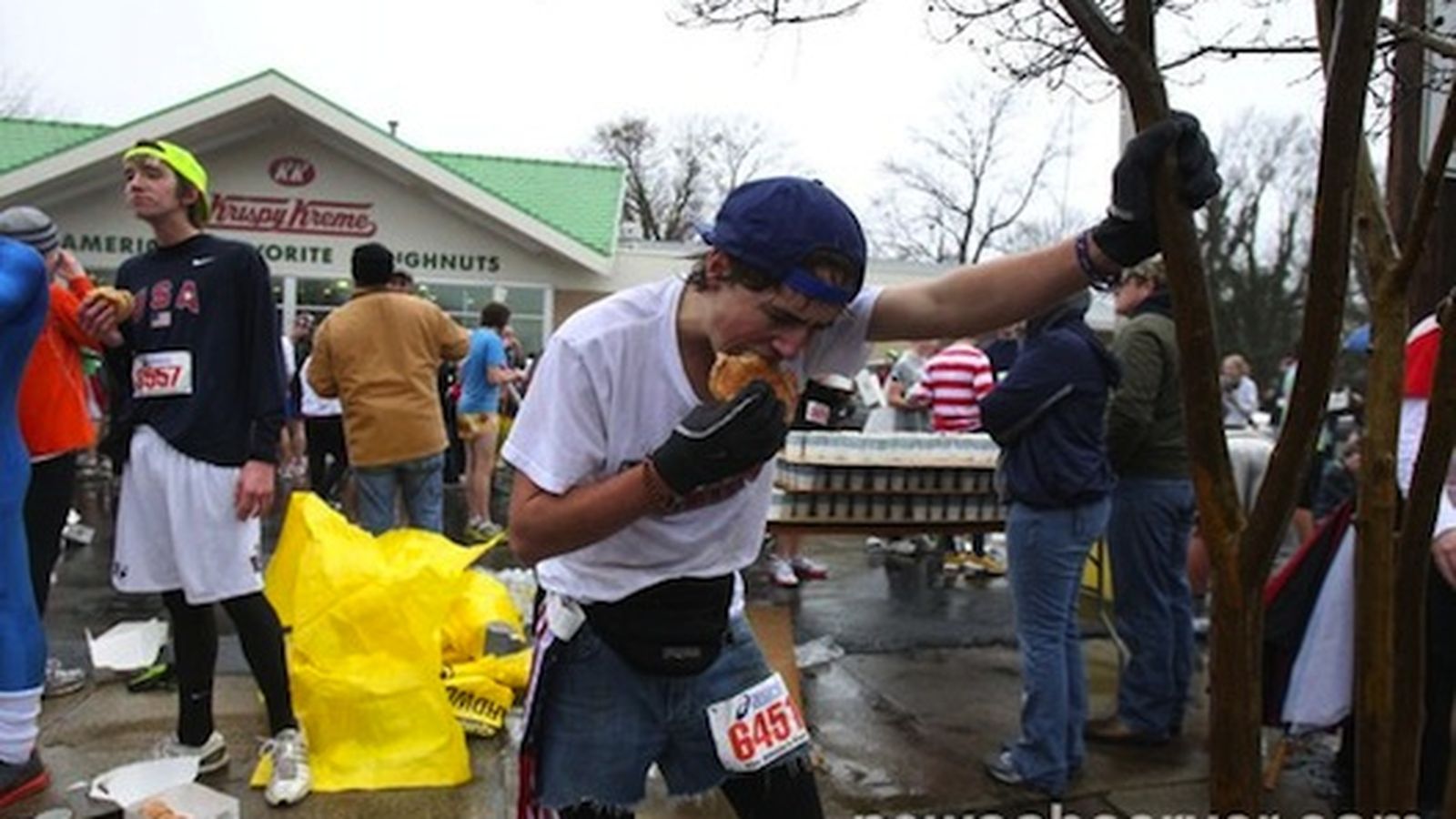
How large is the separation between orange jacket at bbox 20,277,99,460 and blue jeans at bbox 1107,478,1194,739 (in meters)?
3.62

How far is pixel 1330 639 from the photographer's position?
311 centimetres

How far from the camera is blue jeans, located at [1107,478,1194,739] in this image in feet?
13.1

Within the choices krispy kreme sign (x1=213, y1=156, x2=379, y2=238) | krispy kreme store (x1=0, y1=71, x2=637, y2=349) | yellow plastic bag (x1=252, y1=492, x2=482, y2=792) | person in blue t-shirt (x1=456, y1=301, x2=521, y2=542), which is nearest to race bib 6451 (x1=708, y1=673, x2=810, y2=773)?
yellow plastic bag (x1=252, y1=492, x2=482, y2=792)

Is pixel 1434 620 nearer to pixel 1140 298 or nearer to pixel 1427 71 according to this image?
pixel 1140 298

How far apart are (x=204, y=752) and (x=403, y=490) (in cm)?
187

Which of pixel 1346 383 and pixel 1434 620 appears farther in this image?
pixel 1346 383

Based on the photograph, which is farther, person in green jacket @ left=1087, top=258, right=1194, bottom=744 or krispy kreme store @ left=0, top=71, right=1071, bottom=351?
krispy kreme store @ left=0, top=71, right=1071, bottom=351

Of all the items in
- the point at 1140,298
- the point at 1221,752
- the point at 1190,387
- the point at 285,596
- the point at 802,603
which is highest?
the point at 1140,298

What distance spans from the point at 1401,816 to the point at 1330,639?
1866mm

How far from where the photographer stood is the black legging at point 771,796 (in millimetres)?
1962

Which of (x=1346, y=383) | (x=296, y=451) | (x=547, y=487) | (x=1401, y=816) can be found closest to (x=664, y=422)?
(x=547, y=487)

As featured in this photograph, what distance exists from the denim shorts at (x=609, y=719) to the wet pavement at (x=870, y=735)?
0.94m

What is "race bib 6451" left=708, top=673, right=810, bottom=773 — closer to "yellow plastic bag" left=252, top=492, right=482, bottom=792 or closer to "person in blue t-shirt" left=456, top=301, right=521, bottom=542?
"yellow plastic bag" left=252, top=492, right=482, bottom=792

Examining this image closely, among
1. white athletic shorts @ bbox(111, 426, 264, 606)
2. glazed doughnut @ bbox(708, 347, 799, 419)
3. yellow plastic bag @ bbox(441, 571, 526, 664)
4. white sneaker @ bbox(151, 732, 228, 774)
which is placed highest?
glazed doughnut @ bbox(708, 347, 799, 419)
